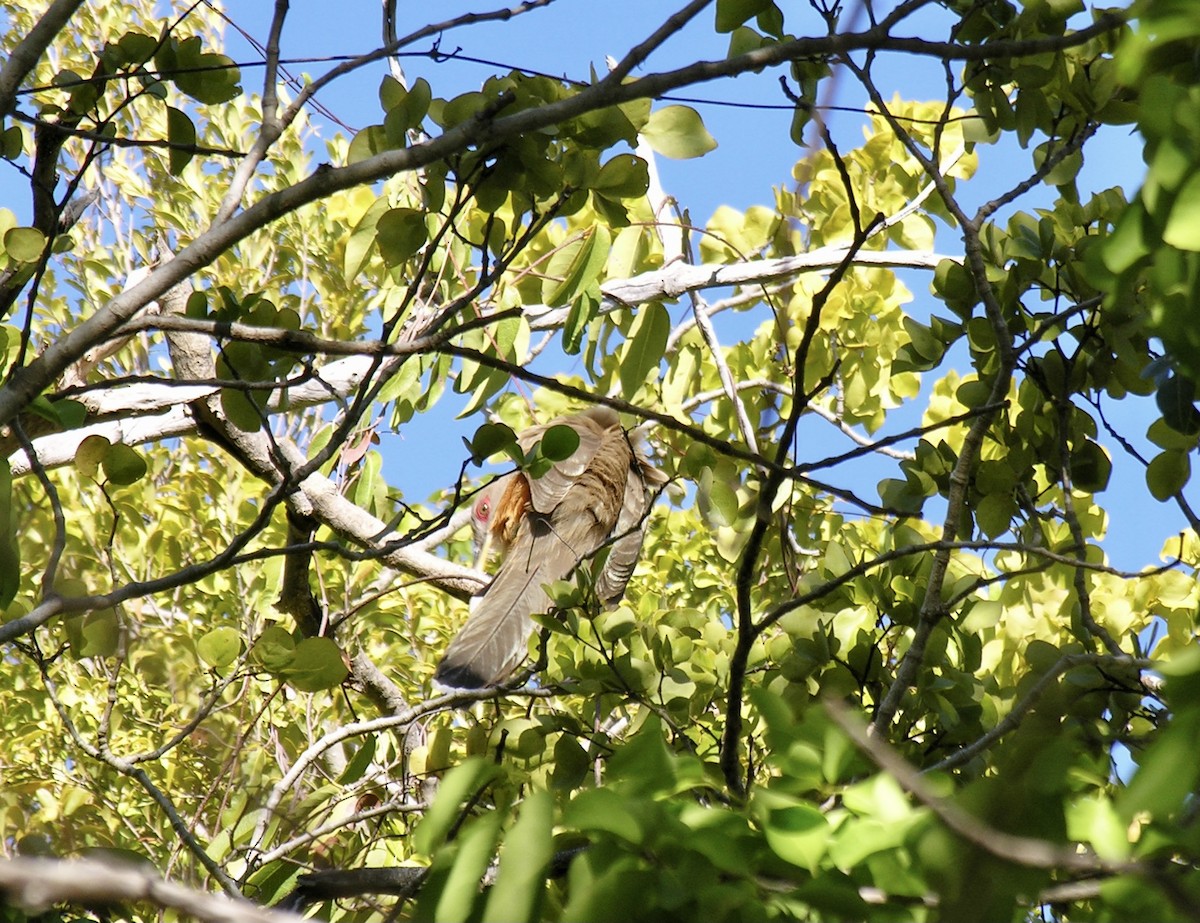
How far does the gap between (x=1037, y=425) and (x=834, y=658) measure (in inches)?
24.1

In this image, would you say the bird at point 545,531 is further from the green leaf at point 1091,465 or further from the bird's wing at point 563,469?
the green leaf at point 1091,465

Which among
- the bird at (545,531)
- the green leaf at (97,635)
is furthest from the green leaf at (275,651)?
the bird at (545,531)

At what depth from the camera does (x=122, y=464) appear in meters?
1.84

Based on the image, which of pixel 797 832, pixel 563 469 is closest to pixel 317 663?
pixel 797 832

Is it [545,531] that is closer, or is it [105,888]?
[105,888]

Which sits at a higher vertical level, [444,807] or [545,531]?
[545,531]

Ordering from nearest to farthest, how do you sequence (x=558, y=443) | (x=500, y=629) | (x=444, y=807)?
(x=444, y=807) → (x=558, y=443) → (x=500, y=629)

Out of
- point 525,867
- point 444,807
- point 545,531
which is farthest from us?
point 545,531

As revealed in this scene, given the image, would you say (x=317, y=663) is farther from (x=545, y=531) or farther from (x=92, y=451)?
(x=545, y=531)

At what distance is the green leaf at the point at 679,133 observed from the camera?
1762mm

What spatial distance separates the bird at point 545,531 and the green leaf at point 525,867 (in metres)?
2.77

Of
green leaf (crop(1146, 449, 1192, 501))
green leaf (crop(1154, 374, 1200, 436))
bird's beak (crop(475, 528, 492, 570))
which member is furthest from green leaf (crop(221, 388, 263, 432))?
bird's beak (crop(475, 528, 492, 570))

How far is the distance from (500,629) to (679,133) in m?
2.37

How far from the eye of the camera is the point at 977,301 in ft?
7.04
